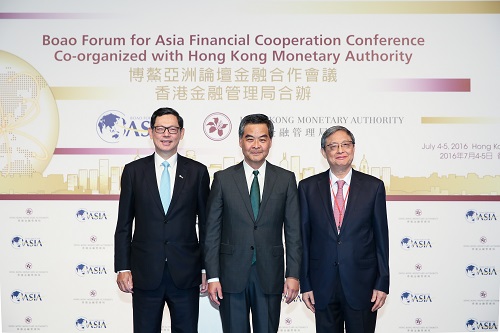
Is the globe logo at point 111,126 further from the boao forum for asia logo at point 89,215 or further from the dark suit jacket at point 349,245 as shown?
the dark suit jacket at point 349,245

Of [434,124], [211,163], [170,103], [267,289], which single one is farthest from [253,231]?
[434,124]

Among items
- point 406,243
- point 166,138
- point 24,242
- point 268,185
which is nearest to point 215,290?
point 268,185

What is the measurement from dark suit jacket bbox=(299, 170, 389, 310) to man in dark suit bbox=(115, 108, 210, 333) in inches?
25.5

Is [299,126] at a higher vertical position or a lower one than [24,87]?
lower

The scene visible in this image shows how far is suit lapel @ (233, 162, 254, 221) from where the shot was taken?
307cm

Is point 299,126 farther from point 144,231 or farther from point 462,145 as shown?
point 144,231

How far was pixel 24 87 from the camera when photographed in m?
4.62

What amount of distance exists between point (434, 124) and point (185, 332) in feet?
9.02

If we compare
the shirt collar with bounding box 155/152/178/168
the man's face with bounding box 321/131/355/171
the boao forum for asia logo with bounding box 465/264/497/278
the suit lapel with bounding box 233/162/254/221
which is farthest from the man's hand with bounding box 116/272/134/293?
the boao forum for asia logo with bounding box 465/264/497/278

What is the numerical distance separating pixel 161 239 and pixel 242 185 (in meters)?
0.58

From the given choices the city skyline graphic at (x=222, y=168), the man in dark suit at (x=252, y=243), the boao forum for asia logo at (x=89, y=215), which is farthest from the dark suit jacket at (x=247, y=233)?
the boao forum for asia logo at (x=89, y=215)

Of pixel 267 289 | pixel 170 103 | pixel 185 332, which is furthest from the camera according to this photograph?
pixel 170 103

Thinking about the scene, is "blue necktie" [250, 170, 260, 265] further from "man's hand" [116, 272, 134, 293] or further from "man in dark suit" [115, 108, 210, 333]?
"man's hand" [116, 272, 134, 293]

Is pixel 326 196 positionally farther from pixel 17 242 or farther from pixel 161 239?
pixel 17 242
